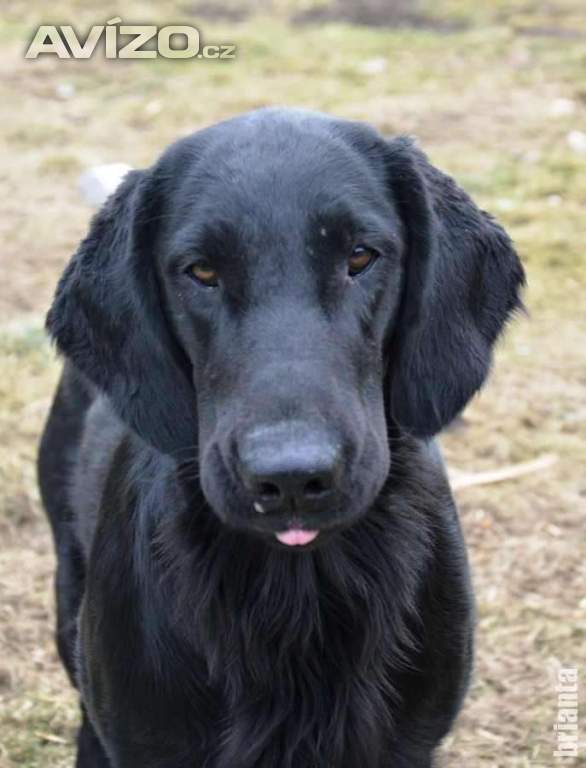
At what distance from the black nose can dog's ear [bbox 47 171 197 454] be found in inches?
22.3

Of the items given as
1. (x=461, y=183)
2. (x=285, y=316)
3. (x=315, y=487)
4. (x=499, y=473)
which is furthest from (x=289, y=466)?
(x=461, y=183)

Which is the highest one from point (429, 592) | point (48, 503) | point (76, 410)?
point (429, 592)

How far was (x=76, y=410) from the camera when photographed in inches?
165

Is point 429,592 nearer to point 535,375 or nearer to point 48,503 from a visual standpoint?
point 48,503

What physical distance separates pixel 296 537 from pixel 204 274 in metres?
0.61

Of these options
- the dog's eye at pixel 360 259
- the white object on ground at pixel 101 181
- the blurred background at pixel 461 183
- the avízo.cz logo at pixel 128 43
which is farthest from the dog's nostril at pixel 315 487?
the avízo.cz logo at pixel 128 43

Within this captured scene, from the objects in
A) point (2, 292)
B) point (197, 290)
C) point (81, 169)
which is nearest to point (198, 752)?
point (197, 290)

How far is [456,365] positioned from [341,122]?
623mm

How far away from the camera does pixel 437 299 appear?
2.97 m

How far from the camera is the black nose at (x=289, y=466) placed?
2.34 meters

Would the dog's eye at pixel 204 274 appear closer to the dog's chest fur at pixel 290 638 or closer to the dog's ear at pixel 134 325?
the dog's ear at pixel 134 325

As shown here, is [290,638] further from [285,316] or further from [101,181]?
[101,181]

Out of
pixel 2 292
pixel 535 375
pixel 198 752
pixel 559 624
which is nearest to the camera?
pixel 198 752

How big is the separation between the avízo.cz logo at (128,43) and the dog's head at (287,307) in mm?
9055
